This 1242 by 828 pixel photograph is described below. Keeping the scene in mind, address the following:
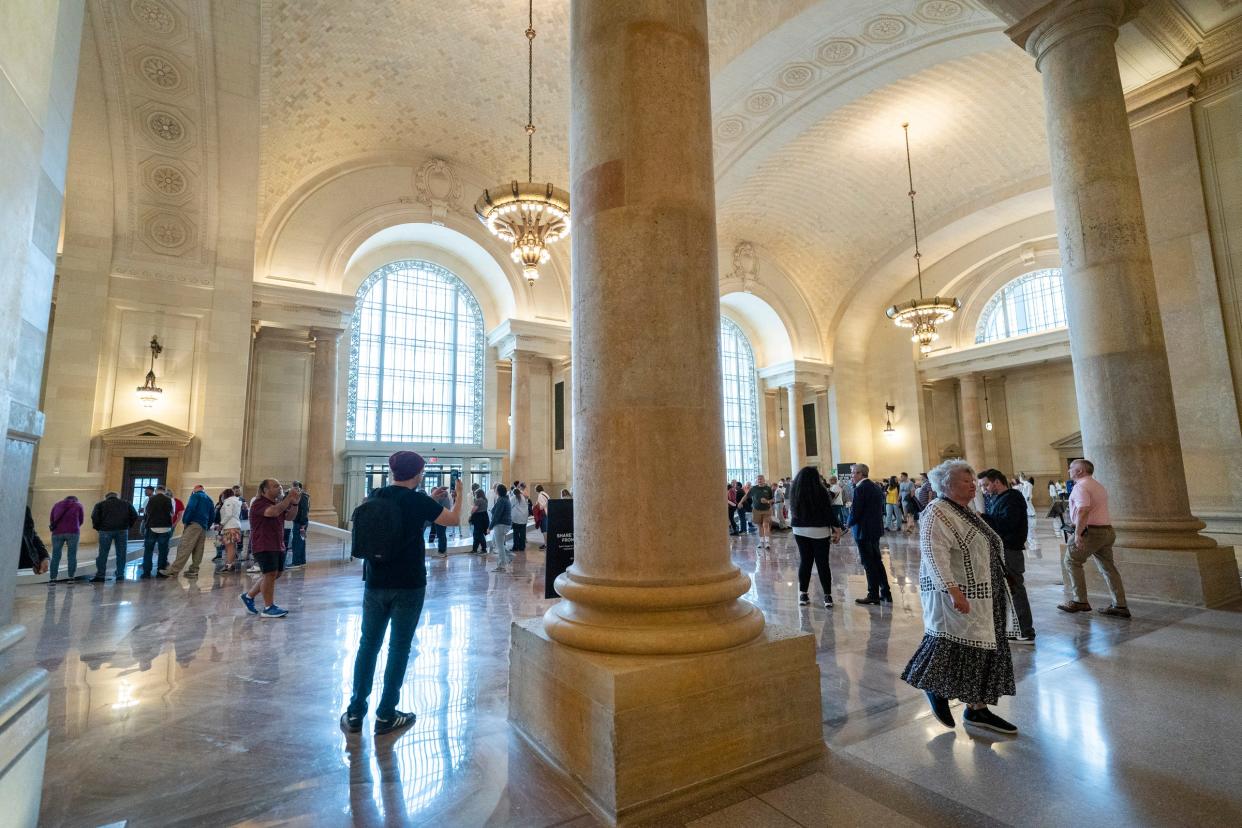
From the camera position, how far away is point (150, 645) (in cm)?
485

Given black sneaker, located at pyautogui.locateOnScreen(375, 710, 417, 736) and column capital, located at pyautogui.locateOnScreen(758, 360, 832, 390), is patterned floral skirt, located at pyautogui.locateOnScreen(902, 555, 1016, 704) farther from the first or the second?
column capital, located at pyautogui.locateOnScreen(758, 360, 832, 390)

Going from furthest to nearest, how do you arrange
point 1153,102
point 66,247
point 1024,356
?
point 1024,356 → point 66,247 → point 1153,102

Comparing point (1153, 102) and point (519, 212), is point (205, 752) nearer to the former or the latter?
point (519, 212)

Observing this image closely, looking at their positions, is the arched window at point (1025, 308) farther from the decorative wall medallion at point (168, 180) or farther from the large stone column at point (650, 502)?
the decorative wall medallion at point (168, 180)

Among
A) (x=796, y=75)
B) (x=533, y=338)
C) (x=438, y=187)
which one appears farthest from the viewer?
(x=533, y=338)

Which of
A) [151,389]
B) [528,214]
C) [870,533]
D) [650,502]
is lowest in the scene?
[870,533]

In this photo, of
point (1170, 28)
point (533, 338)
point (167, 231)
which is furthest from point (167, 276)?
point (1170, 28)

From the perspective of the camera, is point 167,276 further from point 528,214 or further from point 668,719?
point 668,719

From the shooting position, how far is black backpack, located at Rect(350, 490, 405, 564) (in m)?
3.10

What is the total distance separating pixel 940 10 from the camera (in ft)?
35.6

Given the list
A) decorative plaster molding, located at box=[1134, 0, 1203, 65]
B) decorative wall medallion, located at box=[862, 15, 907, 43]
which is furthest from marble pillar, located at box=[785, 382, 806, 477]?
decorative plaster molding, located at box=[1134, 0, 1203, 65]

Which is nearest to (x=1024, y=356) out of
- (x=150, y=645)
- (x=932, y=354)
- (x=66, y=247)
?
(x=932, y=354)

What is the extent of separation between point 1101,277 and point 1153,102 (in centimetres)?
329

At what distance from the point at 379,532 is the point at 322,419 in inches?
502
